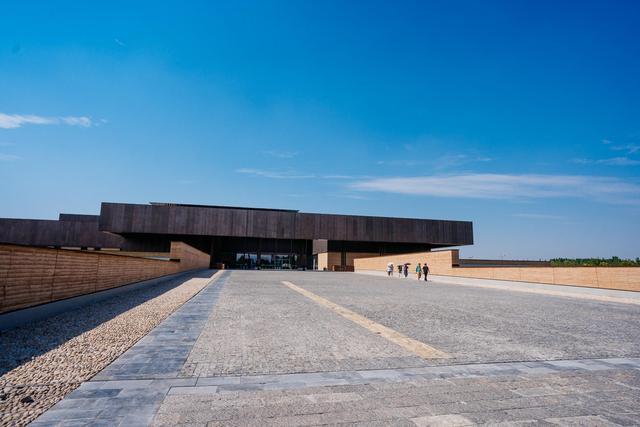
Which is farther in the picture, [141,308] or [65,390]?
[141,308]

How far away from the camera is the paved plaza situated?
307 centimetres

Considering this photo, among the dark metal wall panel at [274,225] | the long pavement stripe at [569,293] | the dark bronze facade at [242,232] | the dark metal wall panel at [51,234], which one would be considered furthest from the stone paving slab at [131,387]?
the dark metal wall panel at [51,234]

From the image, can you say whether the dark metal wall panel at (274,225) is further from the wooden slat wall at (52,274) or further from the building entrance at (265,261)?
the wooden slat wall at (52,274)

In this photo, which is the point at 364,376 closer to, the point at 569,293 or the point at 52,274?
the point at 52,274

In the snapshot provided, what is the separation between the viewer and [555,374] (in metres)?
4.31

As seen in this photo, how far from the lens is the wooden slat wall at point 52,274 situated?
6504mm

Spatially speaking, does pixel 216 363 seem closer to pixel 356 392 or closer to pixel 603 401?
pixel 356 392

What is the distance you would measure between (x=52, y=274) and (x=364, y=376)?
7.79 m

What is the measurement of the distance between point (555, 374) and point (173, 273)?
2355cm

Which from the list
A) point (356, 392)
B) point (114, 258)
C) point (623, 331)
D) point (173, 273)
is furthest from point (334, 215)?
point (356, 392)

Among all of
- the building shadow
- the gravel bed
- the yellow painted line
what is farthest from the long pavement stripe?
the building shadow

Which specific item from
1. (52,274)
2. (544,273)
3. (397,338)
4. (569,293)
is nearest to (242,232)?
(544,273)

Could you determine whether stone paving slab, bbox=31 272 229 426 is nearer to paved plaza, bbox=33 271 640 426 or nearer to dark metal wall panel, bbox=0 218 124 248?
paved plaza, bbox=33 271 640 426

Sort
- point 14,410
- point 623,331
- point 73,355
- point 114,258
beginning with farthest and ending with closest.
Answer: point 114,258 < point 623,331 < point 73,355 < point 14,410
